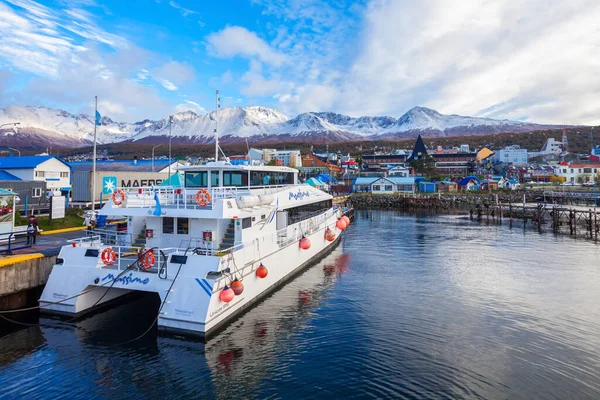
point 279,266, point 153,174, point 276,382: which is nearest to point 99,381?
point 276,382

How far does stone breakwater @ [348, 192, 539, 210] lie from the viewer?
68.8 meters

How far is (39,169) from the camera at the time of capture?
133 feet

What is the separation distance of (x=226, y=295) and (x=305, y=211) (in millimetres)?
12663

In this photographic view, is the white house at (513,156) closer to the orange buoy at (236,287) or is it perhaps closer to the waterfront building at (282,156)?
the waterfront building at (282,156)

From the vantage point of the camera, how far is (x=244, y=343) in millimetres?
12570

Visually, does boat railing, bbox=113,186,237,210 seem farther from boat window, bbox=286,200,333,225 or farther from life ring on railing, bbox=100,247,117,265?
boat window, bbox=286,200,333,225

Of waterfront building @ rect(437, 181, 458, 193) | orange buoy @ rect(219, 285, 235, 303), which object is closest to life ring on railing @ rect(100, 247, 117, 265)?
orange buoy @ rect(219, 285, 235, 303)

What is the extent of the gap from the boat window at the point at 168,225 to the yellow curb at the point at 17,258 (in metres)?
5.07

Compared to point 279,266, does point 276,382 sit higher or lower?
lower

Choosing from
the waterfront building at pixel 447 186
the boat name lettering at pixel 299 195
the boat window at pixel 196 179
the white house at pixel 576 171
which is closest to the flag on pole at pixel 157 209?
the boat window at pixel 196 179

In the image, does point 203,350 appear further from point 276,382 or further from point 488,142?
point 488,142

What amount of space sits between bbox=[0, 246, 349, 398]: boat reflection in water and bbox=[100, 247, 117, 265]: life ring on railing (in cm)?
226

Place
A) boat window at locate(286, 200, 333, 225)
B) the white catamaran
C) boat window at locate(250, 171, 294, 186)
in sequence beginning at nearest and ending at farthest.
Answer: the white catamaran, boat window at locate(250, 171, 294, 186), boat window at locate(286, 200, 333, 225)

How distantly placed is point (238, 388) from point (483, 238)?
3256 cm
